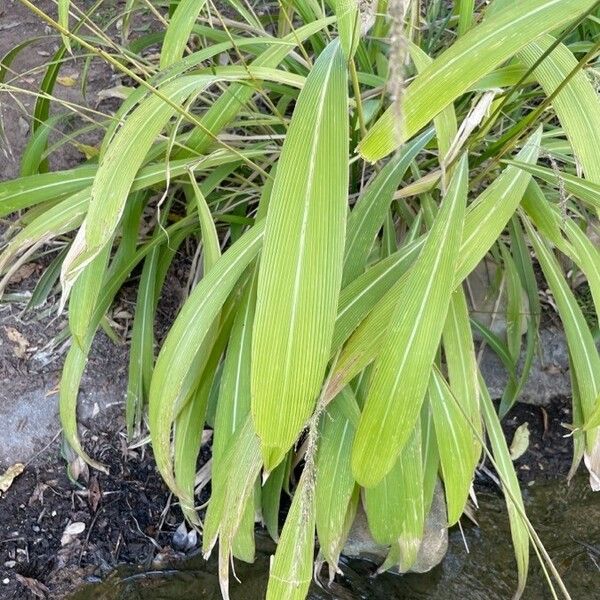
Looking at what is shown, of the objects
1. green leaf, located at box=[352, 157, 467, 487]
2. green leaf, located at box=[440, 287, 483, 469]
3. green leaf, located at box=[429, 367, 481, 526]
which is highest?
green leaf, located at box=[352, 157, 467, 487]

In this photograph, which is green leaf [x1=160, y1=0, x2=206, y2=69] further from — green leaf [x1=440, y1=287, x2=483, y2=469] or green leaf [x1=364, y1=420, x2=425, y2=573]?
green leaf [x1=364, y1=420, x2=425, y2=573]

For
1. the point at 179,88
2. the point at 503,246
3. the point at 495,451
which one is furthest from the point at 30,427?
the point at 503,246

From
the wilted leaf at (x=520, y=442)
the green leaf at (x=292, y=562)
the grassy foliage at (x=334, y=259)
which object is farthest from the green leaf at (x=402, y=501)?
the wilted leaf at (x=520, y=442)

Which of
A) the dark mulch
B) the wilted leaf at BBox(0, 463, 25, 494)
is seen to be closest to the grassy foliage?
the dark mulch

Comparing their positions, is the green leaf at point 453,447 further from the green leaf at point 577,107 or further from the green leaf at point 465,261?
the green leaf at point 577,107

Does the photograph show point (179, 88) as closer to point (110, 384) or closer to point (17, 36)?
point (110, 384)

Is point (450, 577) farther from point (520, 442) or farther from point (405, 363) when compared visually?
point (405, 363)
